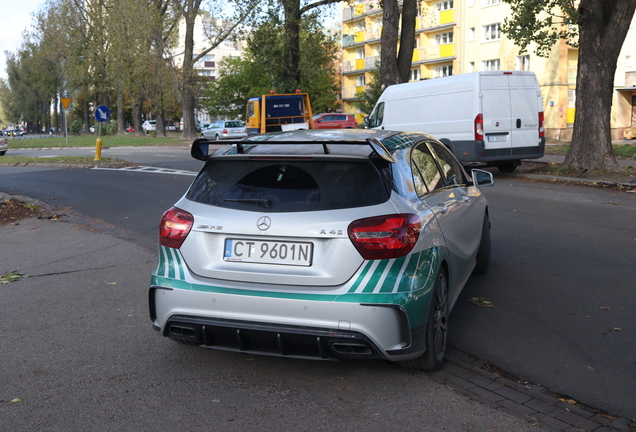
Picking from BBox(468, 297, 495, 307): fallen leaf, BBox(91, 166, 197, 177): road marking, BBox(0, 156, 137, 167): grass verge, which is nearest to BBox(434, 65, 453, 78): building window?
BBox(0, 156, 137, 167): grass verge

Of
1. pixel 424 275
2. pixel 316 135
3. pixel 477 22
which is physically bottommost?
pixel 424 275

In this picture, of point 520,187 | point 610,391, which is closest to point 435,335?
point 610,391

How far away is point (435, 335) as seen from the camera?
174 inches

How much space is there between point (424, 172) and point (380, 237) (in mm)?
1189

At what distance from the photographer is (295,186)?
4254mm

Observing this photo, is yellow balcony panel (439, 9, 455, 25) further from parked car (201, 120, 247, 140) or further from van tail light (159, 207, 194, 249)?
van tail light (159, 207, 194, 249)

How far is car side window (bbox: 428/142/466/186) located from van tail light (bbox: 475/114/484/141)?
10987 mm

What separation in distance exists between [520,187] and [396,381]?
12.4 m

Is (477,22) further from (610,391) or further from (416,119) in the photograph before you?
(610,391)

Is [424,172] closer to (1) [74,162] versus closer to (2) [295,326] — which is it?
(2) [295,326]

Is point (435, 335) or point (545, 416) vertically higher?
point (435, 335)

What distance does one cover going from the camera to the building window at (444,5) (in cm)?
6216

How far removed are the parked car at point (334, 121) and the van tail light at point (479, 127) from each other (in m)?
28.5

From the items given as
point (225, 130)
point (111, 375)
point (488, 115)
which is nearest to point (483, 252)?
point (111, 375)
